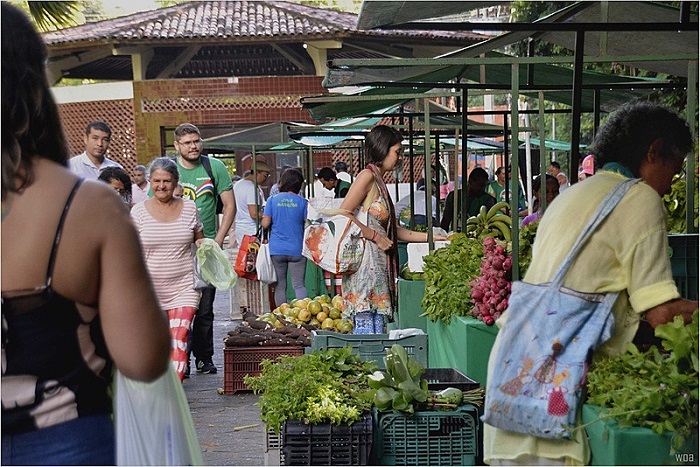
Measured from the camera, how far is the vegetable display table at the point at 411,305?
865 centimetres

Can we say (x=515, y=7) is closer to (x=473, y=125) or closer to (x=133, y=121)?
(x=473, y=125)

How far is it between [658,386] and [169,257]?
4.87 meters

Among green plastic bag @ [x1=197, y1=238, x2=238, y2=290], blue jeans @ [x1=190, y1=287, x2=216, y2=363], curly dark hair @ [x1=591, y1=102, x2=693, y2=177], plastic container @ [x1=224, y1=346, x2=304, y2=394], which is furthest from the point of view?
blue jeans @ [x1=190, y1=287, x2=216, y2=363]

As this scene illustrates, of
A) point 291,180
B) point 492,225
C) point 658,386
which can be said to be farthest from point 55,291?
point 291,180

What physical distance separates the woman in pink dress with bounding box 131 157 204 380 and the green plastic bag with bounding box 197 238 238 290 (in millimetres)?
247

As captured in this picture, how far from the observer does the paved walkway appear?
7.00m

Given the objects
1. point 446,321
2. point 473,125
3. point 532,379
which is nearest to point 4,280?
point 532,379

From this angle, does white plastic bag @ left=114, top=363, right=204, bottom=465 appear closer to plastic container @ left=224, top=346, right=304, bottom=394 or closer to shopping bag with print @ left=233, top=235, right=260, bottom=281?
plastic container @ left=224, top=346, right=304, bottom=394

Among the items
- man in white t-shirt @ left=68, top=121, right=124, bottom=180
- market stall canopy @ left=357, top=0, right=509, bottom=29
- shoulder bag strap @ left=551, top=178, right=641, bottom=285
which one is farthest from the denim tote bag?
man in white t-shirt @ left=68, top=121, right=124, bottom=180

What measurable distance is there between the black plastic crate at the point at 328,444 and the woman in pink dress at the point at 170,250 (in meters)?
2.81

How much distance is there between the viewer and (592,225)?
145 inches

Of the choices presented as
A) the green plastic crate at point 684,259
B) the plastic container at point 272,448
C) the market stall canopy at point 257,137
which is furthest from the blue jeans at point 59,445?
the market stall canopy at point 257,137

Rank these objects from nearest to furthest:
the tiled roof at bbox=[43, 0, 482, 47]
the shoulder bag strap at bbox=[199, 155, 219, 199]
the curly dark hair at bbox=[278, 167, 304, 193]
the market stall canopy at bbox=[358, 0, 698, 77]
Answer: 1. the market stall canopy at bbox=[358, 0, 698, 77]
2. the shoulder bag strap at bbox=[199, 155, 219, 199]
3. the curly dark hair at bbox=[278, 167, 304, 193]
4. the tiled roof at bbox=[43, 0, 482, 47]

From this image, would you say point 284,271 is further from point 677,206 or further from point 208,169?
point 677,206
